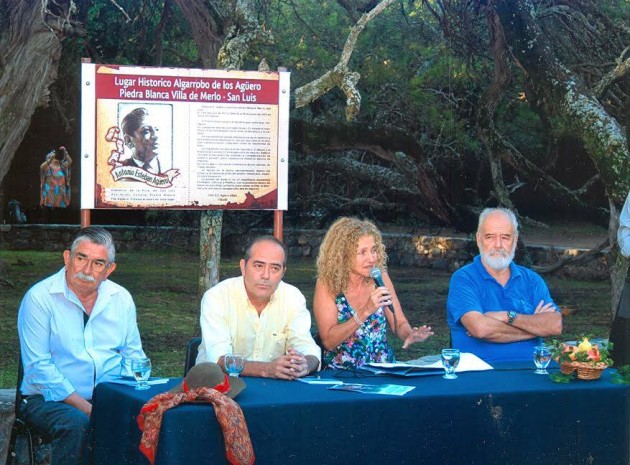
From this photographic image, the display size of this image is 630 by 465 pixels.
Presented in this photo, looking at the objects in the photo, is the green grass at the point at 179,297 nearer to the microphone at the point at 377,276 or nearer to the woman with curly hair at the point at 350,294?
the woman with curly hair at the point at 350,294

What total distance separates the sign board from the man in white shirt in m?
1.08

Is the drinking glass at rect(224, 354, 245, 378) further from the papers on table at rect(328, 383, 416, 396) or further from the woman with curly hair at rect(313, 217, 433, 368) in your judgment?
the woman with curly hair at rect(313, 217, 433, 368)

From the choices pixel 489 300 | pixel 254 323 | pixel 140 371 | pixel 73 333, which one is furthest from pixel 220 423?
pixel 489 300

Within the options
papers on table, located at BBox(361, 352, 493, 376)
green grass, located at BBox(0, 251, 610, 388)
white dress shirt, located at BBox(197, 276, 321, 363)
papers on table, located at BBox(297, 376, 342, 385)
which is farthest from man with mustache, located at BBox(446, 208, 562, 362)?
green grass, located at BBox(0, 251, 610, 388)

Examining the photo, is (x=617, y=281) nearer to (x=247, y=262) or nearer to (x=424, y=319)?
(x=424, y=319)

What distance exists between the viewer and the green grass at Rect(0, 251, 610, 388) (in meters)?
8.62

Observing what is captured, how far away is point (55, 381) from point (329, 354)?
1.10 m

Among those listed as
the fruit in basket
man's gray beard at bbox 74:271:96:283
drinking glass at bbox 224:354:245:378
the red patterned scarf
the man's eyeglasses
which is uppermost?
the man's eyeglasses

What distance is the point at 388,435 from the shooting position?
2908 mm

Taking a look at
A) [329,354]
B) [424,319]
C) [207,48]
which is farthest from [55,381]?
[424,319]

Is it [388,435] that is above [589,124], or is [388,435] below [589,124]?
below

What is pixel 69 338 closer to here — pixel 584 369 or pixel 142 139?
pixel 142 139

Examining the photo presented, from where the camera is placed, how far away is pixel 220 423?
2666 millimetres

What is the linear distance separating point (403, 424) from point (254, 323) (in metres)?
0.94
